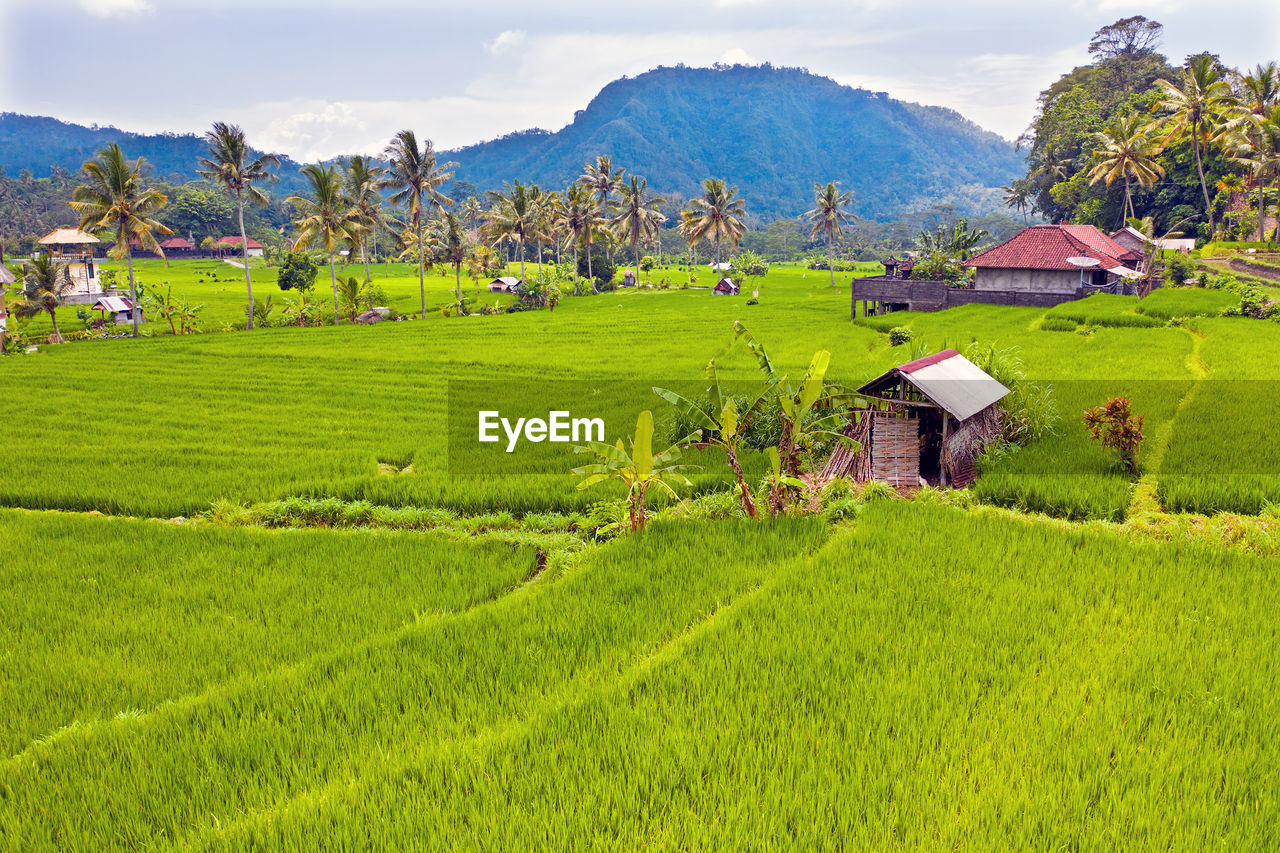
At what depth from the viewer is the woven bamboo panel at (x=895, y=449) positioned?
10484mm

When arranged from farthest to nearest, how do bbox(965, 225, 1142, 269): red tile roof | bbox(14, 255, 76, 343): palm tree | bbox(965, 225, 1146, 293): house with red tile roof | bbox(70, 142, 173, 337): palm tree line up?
Result: bbox(965, 225, 1142, 269): red tile roof, bbox(965, 225, 1146, 293): house with red tile roof, bbox(70, 142, 173, 337): palm tree, bbox(14, 255, 76, 343): palm tree

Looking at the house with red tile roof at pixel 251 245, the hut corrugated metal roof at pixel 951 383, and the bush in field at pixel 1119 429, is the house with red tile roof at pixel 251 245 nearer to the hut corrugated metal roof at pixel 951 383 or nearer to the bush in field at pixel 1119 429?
the hut corrugated metal roof at pixel 951 383

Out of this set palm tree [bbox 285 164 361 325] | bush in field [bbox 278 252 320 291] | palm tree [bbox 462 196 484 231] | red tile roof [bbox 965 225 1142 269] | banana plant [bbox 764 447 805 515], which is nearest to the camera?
banana plant [bbox 764 447 805 515]

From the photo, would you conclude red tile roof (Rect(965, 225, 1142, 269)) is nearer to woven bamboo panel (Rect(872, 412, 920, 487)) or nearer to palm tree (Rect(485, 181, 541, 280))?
woven bamboo panel (Rect(872, 412, 920, 487))

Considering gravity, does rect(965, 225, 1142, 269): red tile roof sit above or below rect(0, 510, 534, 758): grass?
above

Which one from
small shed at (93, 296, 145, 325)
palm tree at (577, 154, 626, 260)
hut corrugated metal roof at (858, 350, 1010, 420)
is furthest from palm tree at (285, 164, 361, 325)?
hut corrugated metal roof at (858, 350, 1010, 420)

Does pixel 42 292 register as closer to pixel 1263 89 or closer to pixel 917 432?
pixel 917 432

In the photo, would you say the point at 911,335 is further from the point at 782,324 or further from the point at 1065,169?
the point at 1065,169

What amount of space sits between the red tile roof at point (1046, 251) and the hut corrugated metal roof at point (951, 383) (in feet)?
93.7

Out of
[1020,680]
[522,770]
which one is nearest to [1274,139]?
[1020,680]

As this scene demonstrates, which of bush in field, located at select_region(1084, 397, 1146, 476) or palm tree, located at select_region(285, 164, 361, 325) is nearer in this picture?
bush in field, located at select_region(1084, 397, 1146, 476)

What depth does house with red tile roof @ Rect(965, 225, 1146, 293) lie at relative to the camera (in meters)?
35.4

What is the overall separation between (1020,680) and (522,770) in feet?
11.4

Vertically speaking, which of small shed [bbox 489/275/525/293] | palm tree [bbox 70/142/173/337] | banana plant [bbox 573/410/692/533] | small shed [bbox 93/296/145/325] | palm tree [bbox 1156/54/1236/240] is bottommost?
banana plant [bbox 573/410/692/533]
